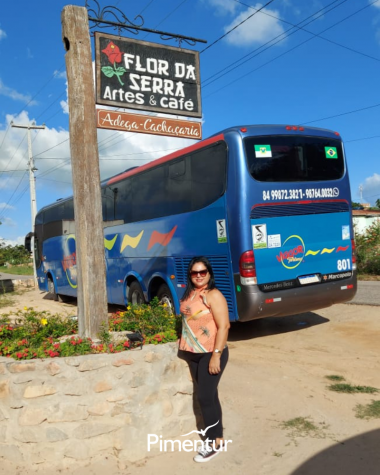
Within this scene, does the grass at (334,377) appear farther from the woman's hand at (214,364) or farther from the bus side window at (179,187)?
the bus side window at (179,187)

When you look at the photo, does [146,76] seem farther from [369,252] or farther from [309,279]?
[369,252]

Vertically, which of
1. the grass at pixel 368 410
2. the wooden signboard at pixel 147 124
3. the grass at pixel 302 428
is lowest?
the grass at pixel 302 428

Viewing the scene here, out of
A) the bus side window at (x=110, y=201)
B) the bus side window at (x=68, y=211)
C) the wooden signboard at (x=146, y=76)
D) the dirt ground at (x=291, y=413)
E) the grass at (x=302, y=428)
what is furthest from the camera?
the bus side window at (x=68, y=211)

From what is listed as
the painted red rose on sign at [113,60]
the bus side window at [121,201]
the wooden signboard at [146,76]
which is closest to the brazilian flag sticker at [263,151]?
the wooden signboard at [146,76]

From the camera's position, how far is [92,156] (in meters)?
5.23

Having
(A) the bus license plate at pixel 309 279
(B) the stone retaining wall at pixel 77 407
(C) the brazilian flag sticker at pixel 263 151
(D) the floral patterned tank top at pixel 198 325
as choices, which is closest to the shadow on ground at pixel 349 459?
(D) the floral patterned tank top at pixel 198 325

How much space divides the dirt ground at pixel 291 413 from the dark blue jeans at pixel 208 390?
267 mm

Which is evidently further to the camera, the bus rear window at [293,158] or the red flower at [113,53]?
the bus rear window at [293,158]

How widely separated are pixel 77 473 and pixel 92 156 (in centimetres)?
314

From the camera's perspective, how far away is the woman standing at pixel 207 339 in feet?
13.6

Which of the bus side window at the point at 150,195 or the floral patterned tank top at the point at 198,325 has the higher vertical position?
the bus side window at the point at 150,195

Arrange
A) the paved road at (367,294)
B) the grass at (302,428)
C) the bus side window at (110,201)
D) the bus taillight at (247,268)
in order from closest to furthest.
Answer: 1. the grass at (302,428)
2. the bus taillight at (247,268)
3. the paved road at (367,294)
4. the bus side window at (110,201)

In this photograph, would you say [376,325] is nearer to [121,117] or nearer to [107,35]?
[121,117]

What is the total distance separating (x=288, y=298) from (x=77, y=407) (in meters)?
4.53
